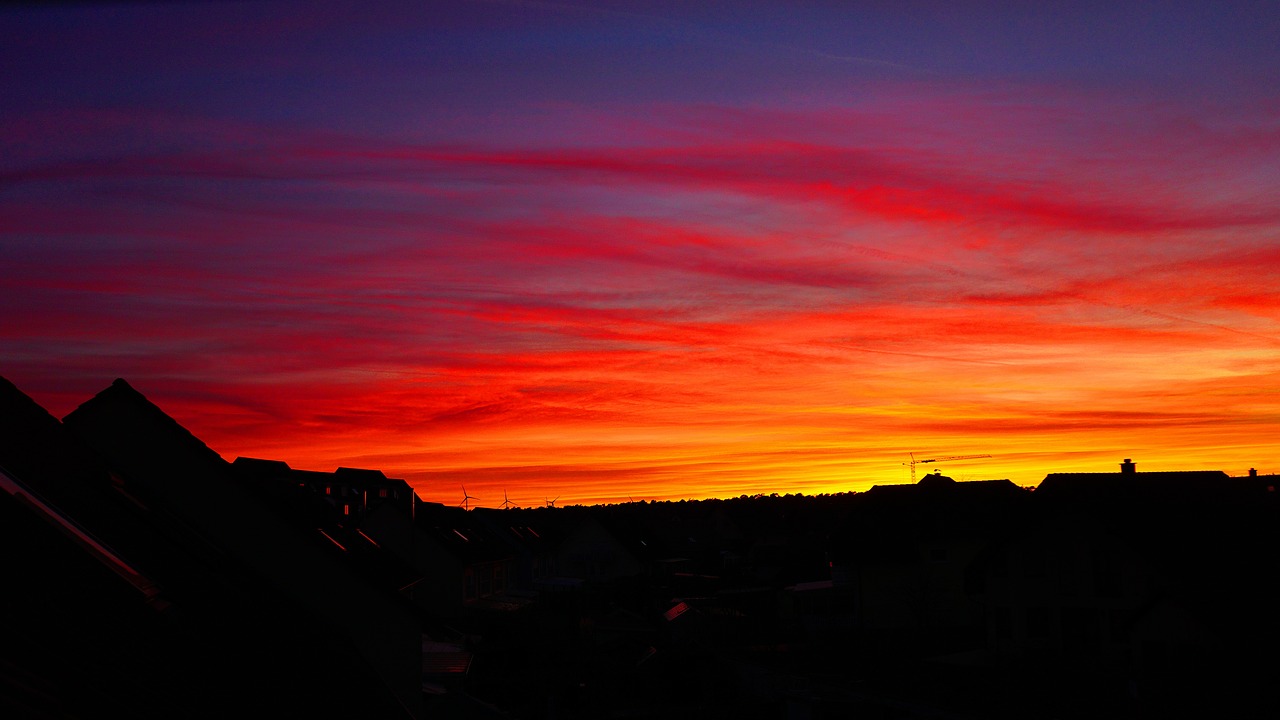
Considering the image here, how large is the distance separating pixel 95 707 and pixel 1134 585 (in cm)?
4870

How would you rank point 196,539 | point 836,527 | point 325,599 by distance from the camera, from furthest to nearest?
→ point 836,527, point 325,599, point 196,539

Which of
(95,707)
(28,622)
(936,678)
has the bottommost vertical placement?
(936,678)

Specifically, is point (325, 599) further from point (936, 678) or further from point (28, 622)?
point (936, 678)

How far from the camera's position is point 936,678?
45.9m

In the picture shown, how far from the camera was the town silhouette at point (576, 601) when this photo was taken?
10.8 m

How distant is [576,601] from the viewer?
279 feet

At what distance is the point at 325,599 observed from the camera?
20016mm

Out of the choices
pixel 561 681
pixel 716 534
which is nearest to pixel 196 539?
pixel 561 681

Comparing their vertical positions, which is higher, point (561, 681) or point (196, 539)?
point (196, 539)

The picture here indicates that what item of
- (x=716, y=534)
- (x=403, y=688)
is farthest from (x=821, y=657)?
(x=716, y=534)

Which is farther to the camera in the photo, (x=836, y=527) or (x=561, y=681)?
(x=836, y=527)

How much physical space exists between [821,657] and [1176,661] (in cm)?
1921

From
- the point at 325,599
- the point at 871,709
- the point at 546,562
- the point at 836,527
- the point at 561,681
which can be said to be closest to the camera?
the point at 325,599

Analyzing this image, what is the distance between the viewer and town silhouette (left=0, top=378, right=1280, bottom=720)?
10781 millimetres
